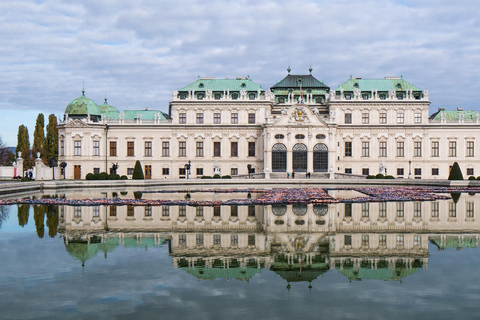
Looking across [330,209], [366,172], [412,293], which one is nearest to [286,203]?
[330,209]

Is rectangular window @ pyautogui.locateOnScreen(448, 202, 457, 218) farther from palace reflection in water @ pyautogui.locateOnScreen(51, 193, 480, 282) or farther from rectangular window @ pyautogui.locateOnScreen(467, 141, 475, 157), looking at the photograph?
rectangular window @ pyautogui.locateOnScreen(467, 141, 475, 157)

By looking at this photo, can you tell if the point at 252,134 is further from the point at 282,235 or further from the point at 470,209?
the point at 282,235

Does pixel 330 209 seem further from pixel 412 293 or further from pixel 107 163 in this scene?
pixel 107 163

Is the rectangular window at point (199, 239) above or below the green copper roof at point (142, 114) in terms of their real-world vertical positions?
below

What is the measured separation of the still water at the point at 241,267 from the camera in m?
Answer: 9.97

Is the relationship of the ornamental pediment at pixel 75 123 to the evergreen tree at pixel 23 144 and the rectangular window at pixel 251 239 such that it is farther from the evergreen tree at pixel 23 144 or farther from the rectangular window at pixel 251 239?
the rectangular window at pixel 251 239

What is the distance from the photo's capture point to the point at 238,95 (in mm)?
72375

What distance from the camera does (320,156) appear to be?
224ft

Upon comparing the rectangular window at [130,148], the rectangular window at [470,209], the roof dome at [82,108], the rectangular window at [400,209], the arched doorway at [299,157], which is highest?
the roof dome at [82,108]

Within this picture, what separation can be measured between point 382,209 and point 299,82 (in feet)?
166

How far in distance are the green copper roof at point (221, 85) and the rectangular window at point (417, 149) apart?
2509 centimetres

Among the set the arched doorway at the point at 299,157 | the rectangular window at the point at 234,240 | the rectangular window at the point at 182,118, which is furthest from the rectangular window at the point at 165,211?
the rectangular window at the point at 182,118

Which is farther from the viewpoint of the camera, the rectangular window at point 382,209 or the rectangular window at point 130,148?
the rectangular window at point 130,148

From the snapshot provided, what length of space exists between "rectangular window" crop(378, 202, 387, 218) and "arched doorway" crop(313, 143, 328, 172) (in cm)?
3844
